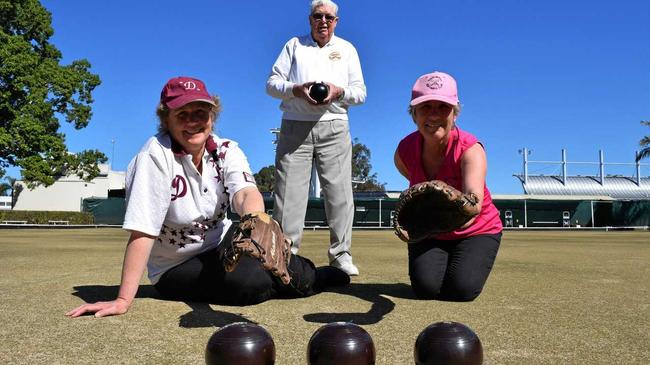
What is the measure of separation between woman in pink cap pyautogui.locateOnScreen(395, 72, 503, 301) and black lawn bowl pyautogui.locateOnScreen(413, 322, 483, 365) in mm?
1619

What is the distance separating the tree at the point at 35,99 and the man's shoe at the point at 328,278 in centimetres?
2300

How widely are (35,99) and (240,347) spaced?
87.1 feet

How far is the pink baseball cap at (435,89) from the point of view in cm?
343

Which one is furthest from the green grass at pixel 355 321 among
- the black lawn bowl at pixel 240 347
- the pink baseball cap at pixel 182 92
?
the pink baseball cap at pixel 182 92

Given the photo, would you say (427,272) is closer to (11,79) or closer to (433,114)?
(433,114)

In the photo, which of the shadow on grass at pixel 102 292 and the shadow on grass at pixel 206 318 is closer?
the shadow on grass at pixel 206 318

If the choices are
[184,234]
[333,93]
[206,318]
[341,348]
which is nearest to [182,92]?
[184,234]

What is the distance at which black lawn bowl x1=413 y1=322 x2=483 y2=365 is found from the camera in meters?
1.66

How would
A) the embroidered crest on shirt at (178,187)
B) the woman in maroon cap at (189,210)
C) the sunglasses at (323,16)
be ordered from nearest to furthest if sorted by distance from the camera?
the woman in maroon cap at (189,210)
the embroidered crest on shirt at (178,187)
the sunglasses at (323,16)

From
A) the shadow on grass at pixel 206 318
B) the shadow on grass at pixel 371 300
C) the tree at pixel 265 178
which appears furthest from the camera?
the tree at pixel 265 178

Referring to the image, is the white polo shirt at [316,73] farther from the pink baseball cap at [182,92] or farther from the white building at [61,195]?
the white building at [61,195]

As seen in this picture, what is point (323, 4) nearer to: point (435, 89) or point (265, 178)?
point (435, 89)

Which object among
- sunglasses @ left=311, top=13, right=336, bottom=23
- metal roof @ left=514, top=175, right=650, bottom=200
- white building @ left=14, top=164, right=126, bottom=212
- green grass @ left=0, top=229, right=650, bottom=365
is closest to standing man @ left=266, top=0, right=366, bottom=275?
sunglasses @ left=311, top=13, right=336, bottom=23

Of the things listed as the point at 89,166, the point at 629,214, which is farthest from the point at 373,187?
the point at 89,166
